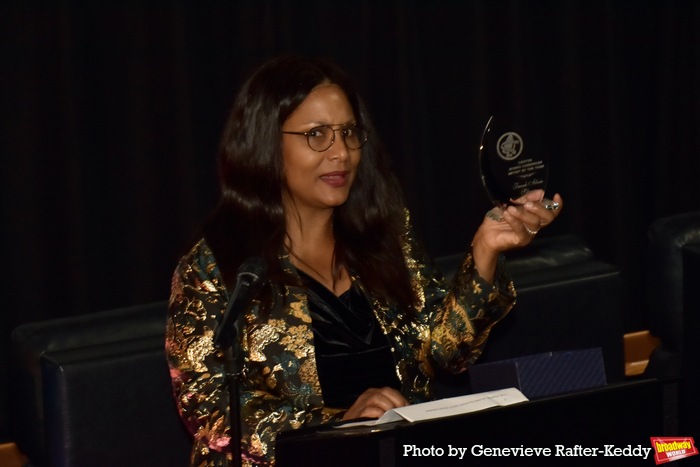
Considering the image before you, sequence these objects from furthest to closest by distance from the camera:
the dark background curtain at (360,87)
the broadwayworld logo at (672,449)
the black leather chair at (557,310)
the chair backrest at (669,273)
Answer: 1. the dark background curtain at (360,87)
2. the chair backrest at (669,273)
3. the black leather chair at (557,310)
4. the broadwayworld logo at (672,449)

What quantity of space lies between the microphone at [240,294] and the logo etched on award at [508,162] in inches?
23.5

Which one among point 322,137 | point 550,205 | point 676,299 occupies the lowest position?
→ point 676,299

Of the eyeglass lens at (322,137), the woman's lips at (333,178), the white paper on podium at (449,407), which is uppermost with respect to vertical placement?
the eyeglass lens at (322,137)

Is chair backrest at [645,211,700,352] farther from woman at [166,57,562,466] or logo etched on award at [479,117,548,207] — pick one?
logo etched on award at [479,117,548,207]

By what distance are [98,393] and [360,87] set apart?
6.51 feet

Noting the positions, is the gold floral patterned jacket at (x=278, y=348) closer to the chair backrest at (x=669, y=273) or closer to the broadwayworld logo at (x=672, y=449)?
the broadwayworld logo at (x=672, y=449)

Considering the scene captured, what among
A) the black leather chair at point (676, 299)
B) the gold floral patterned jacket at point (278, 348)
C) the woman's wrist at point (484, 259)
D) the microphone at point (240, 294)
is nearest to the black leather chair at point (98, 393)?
the gold floral patterned jacket at point (278, 348)

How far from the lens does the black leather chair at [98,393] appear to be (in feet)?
8.31

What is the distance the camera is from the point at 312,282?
250 cm

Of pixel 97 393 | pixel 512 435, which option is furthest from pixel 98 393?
pixel 512 435

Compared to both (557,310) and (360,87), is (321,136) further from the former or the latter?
(360,87)

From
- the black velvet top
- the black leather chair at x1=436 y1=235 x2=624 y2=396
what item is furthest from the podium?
the black leather chair at x1=436 y1=235 x2=624 y2=396

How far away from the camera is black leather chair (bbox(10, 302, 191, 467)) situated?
2.53 meters

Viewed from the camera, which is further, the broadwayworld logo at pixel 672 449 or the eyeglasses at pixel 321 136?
the eyeglasses at pixel 321 136
